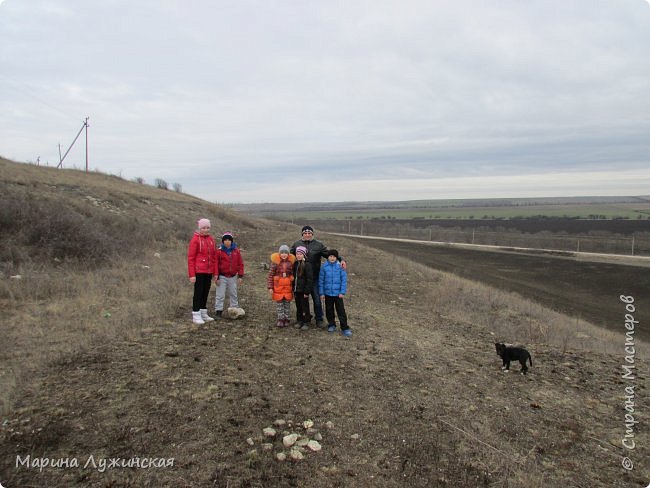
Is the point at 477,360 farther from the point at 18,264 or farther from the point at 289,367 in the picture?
the point at 18,264

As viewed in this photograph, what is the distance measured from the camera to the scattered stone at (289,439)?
3.74 meters

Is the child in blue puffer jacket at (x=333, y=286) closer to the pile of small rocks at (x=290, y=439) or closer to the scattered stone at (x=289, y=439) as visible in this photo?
the pile of small rocks at (x=290, y=439)

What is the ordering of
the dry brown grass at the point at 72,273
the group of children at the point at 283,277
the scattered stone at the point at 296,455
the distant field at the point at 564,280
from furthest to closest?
1. the distant field at the point at 564,280
2. the group of children at the point at 283,277
3. the dry brown grass at the point at 72,273
4. the scattered stone at the point at 296,455

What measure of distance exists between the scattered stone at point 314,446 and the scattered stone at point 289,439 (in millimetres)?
140

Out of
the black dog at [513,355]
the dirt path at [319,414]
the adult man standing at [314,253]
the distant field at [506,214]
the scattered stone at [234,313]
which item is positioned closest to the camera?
→ the dirt path at [319,414]

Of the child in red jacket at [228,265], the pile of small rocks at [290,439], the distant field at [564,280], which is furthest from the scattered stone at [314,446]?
the distant field at [564,280]

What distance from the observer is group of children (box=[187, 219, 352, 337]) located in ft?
22.7

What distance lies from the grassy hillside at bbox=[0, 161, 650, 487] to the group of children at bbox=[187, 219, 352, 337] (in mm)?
392

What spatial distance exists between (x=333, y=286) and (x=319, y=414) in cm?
312

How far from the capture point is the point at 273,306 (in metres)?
8.89

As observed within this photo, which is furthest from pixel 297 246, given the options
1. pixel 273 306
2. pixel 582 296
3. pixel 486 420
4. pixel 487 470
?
pixel 582 296

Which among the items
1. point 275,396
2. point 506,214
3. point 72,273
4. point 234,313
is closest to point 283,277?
point 234,313

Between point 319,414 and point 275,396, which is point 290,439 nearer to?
point 319,414

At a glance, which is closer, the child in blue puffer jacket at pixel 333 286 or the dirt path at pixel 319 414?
the dirt path at pixel 319 414
